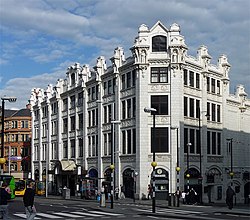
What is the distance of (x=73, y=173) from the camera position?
75.5 metres

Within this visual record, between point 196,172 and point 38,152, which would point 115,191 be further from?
point 38,152

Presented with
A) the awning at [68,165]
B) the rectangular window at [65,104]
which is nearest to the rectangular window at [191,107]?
the awning at [68,165]

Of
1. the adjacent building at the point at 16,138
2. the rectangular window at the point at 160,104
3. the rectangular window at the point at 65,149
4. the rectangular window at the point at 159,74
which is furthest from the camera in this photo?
the adjacent building at the point at 16,138

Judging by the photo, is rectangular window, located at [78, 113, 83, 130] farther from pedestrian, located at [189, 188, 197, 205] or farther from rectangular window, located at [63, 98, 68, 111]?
pedestrian, located at [189, 188, 197, 205]

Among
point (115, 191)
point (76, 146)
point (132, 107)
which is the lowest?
point (115, 191)

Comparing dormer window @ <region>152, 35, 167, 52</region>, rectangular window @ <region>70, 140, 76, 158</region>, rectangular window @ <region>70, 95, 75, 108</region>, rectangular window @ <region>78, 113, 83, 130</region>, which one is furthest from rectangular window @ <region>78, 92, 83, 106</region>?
dormer window @ <region>152, 35, 167, 52</region>

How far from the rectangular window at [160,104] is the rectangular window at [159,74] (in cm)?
192

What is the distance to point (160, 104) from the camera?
2378 inches

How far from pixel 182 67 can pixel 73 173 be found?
2523 centimetres

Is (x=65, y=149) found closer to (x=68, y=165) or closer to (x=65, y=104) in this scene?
(x=68, y=165)

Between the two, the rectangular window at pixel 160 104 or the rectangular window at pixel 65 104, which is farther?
the rectangular window at pixel 65 104

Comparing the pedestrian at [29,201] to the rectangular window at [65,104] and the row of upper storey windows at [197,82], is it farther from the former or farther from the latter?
the rectangular window at [65,104]

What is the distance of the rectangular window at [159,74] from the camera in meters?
60.6

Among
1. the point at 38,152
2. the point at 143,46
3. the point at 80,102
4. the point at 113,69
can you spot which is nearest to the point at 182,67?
the point at 143,46
